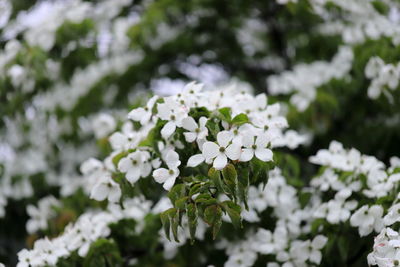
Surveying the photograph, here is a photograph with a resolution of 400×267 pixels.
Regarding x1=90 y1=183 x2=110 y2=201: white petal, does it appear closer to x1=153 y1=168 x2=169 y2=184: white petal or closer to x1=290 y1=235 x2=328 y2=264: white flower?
x1=153 y1=168 x2=169 y2=184: white petal

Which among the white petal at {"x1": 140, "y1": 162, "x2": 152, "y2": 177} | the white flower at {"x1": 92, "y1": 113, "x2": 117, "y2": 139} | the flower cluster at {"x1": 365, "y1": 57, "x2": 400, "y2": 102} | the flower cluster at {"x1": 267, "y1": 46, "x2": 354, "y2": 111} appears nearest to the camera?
the white petal at {"x1": 140, "y1": 162, "x2": 152, "y2": 177}

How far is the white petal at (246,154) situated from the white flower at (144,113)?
42 cm

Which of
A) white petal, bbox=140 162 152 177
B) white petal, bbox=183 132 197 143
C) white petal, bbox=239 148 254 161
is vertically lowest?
white petal, bbox=140 162 152 177

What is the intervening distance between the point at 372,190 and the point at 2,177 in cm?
211

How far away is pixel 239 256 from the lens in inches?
89.0

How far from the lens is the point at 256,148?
1732mm

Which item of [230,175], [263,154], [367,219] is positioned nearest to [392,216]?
[367,219]

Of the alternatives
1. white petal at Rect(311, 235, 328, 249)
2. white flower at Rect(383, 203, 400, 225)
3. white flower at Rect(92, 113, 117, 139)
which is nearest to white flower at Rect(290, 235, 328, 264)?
white petal at Rect(311, 235, 328, 249)

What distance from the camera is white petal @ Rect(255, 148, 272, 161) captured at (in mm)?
1720

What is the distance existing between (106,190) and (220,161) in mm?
603

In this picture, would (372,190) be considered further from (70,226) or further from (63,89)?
(63,89)

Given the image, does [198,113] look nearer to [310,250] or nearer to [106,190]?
[106,190]

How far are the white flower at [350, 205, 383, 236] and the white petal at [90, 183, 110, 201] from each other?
2.93 feet

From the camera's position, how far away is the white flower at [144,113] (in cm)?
197
